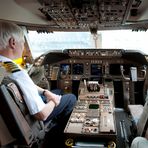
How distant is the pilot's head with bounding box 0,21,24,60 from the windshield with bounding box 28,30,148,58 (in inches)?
99.9

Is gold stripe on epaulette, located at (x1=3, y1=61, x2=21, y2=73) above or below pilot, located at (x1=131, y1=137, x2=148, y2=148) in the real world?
above

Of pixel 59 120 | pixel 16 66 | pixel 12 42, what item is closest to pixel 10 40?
pixel 12 42

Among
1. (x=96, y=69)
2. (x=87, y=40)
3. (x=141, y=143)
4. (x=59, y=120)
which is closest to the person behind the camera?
(x=141, y=143)

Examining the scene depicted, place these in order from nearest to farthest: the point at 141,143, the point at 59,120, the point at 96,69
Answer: the point at 141,143 < the point at 59,120 < the point at 96,69

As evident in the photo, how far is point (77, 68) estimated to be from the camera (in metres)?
4.06

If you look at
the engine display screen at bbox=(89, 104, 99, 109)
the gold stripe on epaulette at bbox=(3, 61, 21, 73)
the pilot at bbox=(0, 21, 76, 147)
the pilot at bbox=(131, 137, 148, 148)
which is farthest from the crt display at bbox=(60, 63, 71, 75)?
the pilot at bbox=(131, 137, 148, 148)

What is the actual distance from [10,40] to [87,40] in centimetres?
307

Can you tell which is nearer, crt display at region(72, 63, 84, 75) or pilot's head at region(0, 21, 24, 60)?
pilot's head at region(0, 21, 24, 60)

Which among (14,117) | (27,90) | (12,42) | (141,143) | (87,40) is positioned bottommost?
(141,143)

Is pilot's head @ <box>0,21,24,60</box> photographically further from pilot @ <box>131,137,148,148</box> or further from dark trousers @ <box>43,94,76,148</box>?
pilot @ <box>131,137,148,148</box>

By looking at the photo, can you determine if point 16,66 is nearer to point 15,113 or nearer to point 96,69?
point 15,113

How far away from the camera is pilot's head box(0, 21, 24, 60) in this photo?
5.48ft

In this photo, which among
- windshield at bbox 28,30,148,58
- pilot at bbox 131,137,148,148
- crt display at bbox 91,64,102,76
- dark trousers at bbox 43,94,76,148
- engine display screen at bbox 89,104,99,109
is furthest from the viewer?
windshield at bbox 28,30,148,58

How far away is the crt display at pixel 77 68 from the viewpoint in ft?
13.3
